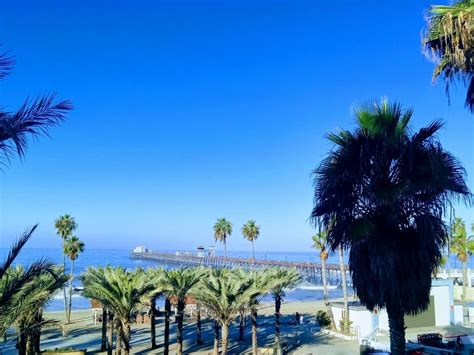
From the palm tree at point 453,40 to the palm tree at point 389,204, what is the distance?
120 cm

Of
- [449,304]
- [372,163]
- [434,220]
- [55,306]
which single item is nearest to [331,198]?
[372,163]

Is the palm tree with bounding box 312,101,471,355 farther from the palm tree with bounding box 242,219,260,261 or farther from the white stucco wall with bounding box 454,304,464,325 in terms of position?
the palm tree with bounding box 242,219,260,261

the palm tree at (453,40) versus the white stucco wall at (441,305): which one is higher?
the palm tree at (453,40)

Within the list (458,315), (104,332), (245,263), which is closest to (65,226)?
(104,332)

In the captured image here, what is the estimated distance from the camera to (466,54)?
770 centimetres

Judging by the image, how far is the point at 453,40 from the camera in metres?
7.62

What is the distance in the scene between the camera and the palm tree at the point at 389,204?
8.62 meters

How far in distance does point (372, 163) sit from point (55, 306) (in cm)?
6695

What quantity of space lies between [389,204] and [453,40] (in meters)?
3.19

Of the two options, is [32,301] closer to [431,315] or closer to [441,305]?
[431,315]

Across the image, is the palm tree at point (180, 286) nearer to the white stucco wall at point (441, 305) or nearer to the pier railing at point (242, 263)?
the white stucco wall at point (441, 305)

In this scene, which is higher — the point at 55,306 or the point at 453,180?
the point at 453,180

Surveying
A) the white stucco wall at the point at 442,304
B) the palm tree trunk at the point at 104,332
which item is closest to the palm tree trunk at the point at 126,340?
the palm tree trunk at the point at 104,332

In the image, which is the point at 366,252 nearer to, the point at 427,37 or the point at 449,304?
the point at 427,37
